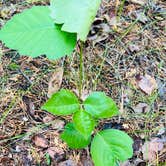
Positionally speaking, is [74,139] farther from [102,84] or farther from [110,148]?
[102,84]

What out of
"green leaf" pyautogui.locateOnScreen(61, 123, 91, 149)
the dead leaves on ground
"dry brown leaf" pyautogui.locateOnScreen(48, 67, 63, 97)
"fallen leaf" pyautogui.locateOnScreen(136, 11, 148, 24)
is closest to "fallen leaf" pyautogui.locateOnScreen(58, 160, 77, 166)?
"green leaf" pyautogui.locateOnScreen(61, 123, 91, 149)

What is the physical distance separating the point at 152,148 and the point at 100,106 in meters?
0.43

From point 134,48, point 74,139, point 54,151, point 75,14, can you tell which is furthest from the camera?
point 134,48

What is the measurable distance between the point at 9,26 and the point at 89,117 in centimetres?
53

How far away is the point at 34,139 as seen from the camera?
1746 mm

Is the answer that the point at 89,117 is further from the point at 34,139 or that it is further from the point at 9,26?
the point at 9,26

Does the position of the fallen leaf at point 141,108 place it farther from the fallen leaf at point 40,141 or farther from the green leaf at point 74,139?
the fallen leaf at point 40,141

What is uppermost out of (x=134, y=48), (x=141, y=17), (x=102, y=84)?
(x=141, y=17)

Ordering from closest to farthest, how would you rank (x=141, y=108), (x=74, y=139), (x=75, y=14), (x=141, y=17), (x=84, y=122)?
(x=75, y=14) → (x=84, y=122) → (x=74, y=139) → (x=141, y=108) → (x=141, y=17)

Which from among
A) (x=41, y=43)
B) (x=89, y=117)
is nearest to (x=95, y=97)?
(x=89, y=117)

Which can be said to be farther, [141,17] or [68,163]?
[141,17]

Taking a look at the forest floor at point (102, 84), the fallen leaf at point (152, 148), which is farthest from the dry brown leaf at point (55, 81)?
the fallen leaf at point (152, 148)

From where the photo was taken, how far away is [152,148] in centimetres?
178

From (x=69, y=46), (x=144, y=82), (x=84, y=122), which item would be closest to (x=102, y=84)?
(x=144, y=82)
